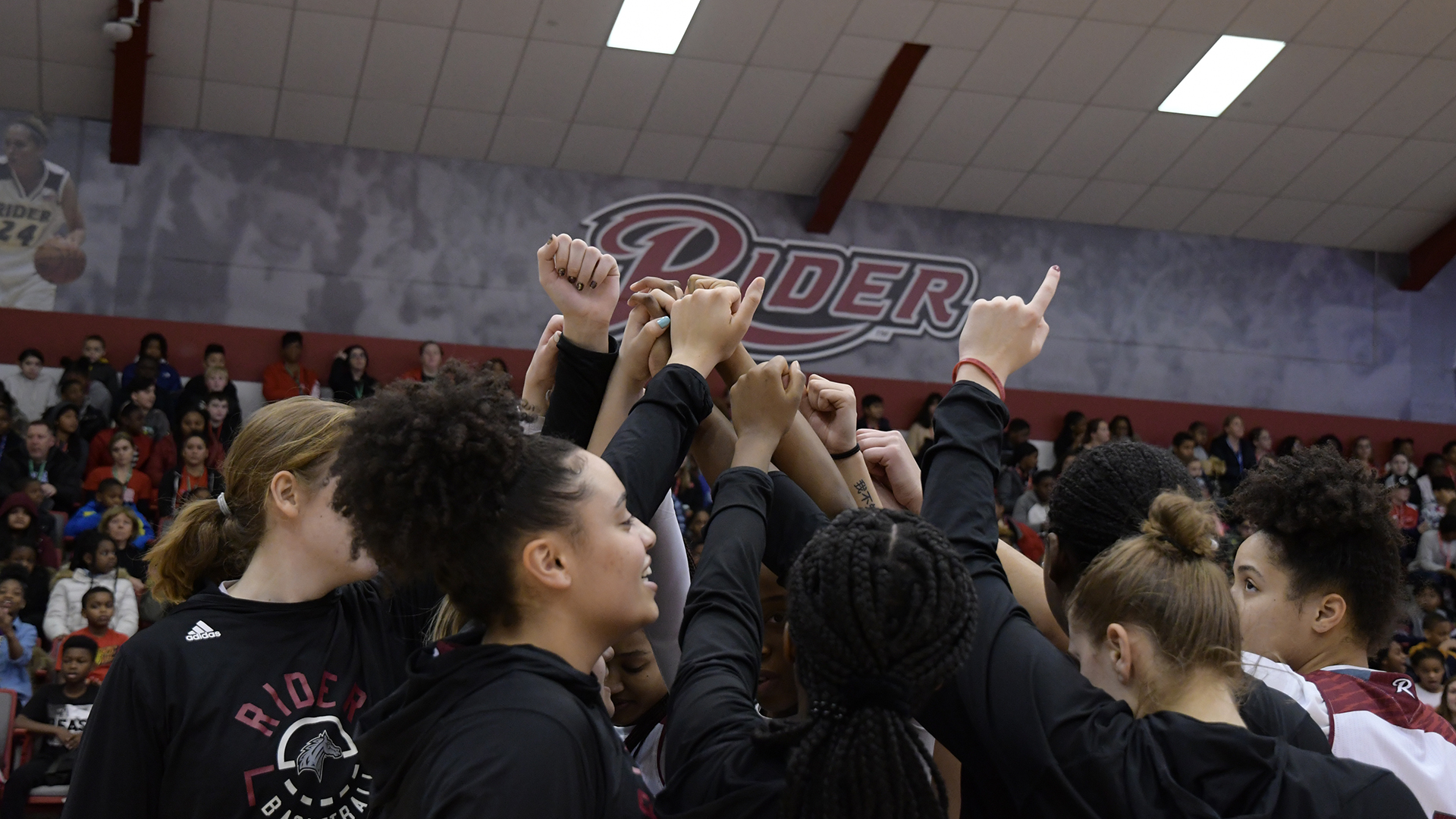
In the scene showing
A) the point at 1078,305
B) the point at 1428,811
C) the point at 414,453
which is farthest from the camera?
the point at 1078,305

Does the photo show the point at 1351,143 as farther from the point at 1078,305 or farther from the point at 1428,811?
the point at 1428,811

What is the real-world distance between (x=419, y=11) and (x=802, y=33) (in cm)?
307

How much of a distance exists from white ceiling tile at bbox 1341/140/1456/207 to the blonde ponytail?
12.4m

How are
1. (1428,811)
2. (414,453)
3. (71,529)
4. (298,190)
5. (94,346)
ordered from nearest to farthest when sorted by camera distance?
(414,453) → (1428,811) → (71,529) → (94,346) → (298,190)

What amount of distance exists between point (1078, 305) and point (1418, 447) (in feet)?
13.1

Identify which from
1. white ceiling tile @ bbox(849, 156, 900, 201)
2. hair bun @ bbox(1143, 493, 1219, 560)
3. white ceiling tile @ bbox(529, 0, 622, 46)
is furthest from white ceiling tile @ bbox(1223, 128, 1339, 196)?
hair bun @ bbox(1143, 493, 1219, 560)

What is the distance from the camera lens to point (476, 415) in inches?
57.7

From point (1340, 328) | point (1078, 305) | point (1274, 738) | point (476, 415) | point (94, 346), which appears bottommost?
point (94, 346)

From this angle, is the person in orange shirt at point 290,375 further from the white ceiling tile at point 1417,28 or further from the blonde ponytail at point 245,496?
the white ceiling tile at point 1417,28

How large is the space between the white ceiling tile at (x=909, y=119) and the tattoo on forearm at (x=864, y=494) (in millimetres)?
9353

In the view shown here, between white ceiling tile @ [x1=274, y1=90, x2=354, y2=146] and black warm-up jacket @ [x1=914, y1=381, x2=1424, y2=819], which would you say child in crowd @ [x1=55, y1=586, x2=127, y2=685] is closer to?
white ceiling tile @ [x1=274, y1=90, x2=354, y2=146]

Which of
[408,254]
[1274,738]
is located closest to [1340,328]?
[408,254]

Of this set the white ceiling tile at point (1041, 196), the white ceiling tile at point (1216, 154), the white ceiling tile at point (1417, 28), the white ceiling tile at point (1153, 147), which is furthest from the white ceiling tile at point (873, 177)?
the white ceiling tile at point (1417, 28)

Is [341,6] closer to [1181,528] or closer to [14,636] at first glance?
[14,636]
